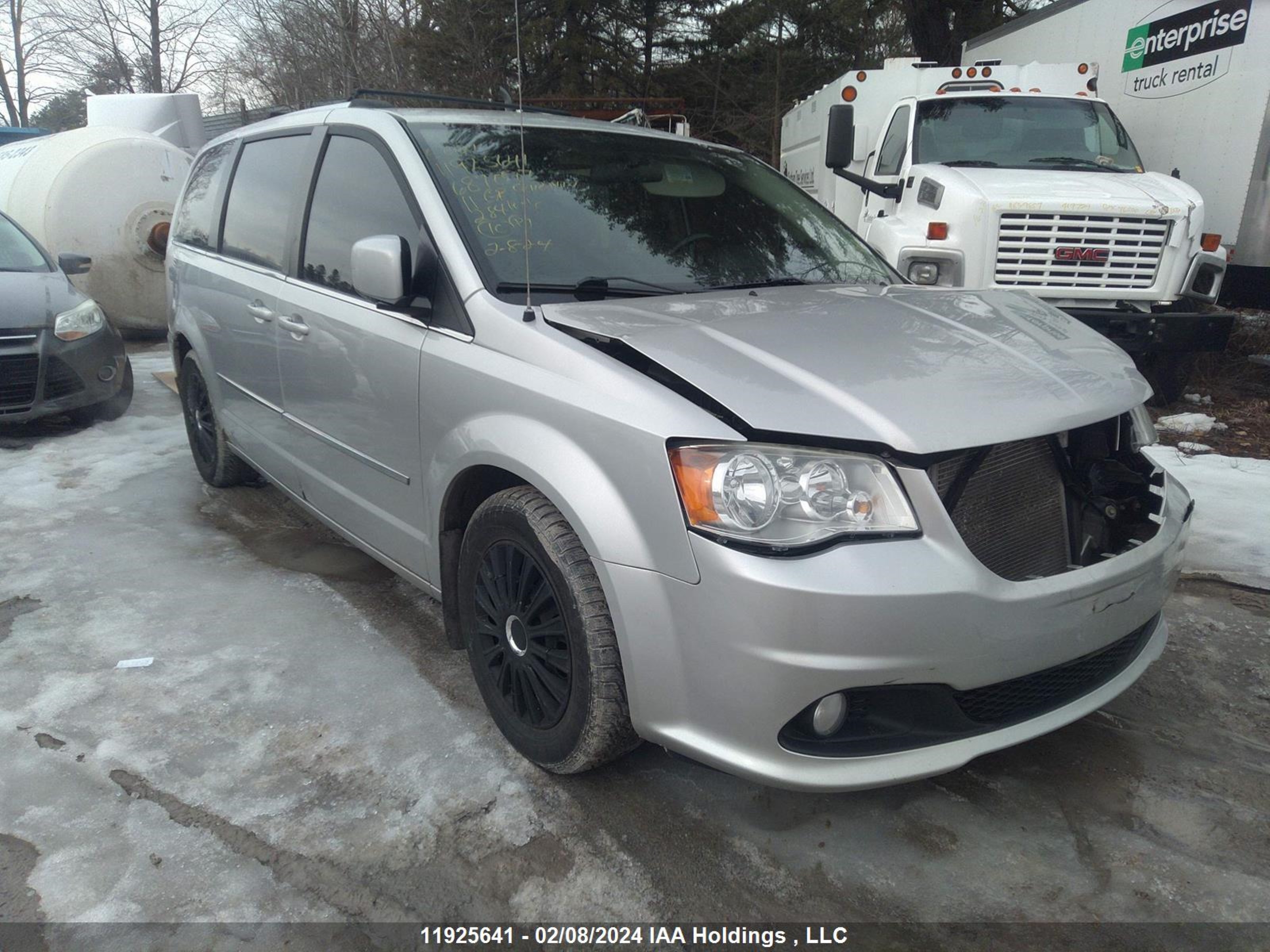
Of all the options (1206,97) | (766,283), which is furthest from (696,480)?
(1206,97)

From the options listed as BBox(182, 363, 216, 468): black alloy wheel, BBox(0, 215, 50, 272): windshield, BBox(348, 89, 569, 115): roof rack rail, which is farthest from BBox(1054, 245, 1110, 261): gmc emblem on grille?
BBox(0, 215, 50, 272): windshield

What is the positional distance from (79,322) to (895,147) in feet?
20.7

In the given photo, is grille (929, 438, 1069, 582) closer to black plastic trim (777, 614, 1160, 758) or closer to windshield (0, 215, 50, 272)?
black plastic trim (777, 614, 1160, 758)

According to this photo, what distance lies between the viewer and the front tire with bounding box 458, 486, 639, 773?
2.14 metres

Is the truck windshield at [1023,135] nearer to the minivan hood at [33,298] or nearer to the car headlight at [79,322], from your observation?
the car headlight at [79,322]

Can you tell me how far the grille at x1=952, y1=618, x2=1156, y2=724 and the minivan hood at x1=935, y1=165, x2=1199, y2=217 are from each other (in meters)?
4.49

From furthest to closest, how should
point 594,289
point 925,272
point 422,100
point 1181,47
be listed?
point 1181,47 < point 925,272 < point 422,100 < point 594,289

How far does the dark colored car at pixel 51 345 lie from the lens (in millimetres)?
5895

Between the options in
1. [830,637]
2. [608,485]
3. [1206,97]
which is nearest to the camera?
[830,637]

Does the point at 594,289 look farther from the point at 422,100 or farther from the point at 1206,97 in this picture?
the point at 1206,97

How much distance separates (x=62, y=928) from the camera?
1.97m

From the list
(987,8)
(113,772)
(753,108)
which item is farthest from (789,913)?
(753,108)

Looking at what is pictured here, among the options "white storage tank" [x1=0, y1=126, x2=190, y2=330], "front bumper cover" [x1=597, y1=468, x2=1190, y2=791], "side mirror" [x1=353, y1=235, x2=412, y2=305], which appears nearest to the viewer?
"front bumper cover" [x1=597, y1=468, x2=1190, y2=791]

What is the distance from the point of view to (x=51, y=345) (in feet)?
19.7
